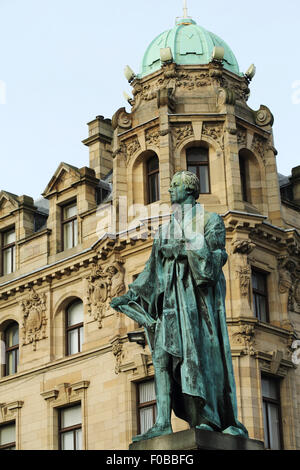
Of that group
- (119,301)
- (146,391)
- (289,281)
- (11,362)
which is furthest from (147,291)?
(11,362)

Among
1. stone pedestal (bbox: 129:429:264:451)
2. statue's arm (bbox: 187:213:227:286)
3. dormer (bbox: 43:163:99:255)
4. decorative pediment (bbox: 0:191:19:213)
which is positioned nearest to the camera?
stone pedestal (bbox: 129:429:264:451)

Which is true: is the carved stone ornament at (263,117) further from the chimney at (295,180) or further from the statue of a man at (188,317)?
the statue of a man at (188,317)

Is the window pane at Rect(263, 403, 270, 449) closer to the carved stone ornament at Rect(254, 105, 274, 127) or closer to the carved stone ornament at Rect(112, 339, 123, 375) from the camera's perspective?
the carved stone ornament at Rect(112, 339, 123, 375)

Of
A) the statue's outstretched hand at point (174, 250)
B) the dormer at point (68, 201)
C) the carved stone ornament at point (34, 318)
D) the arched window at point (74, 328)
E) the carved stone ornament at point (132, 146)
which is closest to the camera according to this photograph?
the statue's outstretched hand at point (174, 250)

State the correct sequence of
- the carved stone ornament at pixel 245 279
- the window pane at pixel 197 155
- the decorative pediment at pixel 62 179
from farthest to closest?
the decorative pediment at pixel 62 179, the window pane at pixel 197 155, the carved stone ornament at pixel 245 279

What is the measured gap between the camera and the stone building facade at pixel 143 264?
102ft

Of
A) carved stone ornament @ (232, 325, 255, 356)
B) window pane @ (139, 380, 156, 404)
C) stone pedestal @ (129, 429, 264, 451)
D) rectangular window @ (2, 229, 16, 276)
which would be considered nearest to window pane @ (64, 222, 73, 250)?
rectangular window @ (2, 229, 16, 276)

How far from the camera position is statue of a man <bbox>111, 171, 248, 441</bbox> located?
10.8 metres

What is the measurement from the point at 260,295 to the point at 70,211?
26.2 feet

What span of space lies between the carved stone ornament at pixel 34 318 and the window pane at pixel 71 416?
2.71 metres

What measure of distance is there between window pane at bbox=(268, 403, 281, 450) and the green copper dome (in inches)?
449

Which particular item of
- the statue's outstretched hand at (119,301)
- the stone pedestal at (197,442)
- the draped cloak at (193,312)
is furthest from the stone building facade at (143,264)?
the stone pedestal at (197,442)
